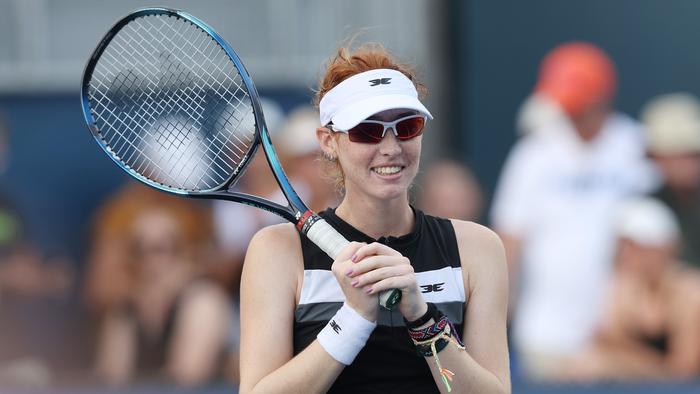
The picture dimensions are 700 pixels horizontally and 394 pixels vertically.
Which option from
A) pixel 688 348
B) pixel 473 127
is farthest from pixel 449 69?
pixel 688 348

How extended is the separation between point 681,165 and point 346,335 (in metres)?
5.46

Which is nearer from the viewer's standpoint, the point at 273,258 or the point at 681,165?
the point at 273,258

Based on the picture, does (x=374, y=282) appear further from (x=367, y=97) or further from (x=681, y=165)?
(x=681, y=165)

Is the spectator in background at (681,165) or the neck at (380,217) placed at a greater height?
the neck at (380,217)

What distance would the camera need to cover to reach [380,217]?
3469 millimetres

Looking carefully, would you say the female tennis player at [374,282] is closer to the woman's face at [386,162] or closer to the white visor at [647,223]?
the woman's face at [386,162]

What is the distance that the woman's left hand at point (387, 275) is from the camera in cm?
317

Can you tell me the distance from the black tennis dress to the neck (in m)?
0.04

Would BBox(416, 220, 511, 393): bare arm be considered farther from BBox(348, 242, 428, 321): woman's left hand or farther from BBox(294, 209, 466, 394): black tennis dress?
BBox(348, 242, 428, 321): woman's left hand

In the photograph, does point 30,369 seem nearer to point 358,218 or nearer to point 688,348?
point 688,348

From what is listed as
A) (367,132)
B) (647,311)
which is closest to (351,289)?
(367,132)

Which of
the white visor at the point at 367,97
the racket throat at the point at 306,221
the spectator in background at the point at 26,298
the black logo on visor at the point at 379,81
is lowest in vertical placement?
the spectator in background at the point at 26,298

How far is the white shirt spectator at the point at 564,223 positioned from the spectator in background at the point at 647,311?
175mm

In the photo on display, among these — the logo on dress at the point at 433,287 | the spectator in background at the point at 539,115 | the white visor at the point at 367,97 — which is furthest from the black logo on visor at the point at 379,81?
the spectator in background at the point at 539,115
